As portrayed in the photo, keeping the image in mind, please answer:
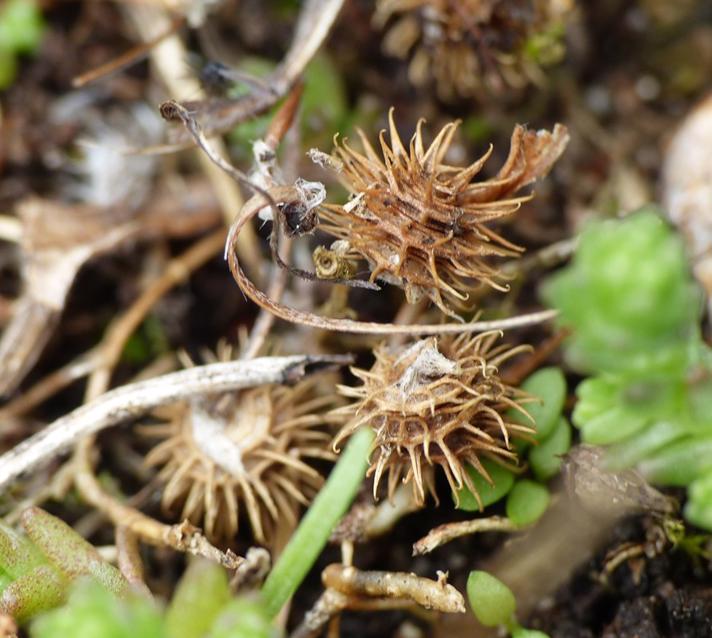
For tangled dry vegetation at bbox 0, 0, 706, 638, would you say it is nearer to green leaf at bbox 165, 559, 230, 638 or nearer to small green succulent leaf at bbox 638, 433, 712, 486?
green leaf at bbox 165, 559, 230, 638

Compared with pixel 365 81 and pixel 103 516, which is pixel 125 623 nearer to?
pixel 103 516

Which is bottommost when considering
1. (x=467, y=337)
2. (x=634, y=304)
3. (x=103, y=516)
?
(x=103, y=516)

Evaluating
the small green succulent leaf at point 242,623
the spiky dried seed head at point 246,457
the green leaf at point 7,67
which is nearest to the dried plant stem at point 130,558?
the spiky dried seed head at point 246,457

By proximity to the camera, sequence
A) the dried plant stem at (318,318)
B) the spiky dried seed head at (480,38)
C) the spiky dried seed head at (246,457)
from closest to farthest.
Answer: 1. the dried plant stem at (318,318)
2. the spiky dried seed head at (246,457)
3. the spiky dried seed head at (480,38)

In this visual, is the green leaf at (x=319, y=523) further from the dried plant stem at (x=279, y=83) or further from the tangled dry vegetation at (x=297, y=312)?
the dried plant stem at (x=279, y=83)

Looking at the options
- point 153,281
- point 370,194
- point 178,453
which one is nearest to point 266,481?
point 178,453

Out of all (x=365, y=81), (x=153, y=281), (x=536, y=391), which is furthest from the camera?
(x=365, y=81)

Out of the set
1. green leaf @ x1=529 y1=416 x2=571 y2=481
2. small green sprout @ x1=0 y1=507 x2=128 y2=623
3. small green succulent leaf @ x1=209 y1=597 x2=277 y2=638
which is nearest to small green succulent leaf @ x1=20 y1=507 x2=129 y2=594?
small green sprout @ x1=0 y1=507 x2=128 y2=623

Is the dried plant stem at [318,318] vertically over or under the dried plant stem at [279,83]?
under

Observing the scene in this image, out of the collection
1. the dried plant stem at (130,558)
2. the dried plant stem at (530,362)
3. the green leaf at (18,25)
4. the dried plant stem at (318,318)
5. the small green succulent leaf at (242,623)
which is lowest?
the dried plant stem at (130,558)
